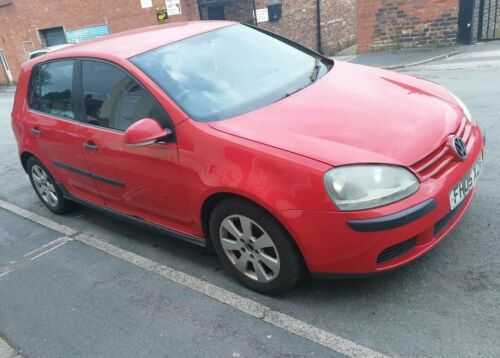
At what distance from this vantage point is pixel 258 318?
2869 mm

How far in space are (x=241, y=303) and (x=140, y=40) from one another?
218cm

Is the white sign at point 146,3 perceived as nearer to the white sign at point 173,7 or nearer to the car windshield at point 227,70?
the white sign at point 173,7

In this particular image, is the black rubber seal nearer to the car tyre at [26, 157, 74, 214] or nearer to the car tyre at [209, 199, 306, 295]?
the car tyre at [209, 199, 306, 295]

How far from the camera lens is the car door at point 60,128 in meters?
3.97

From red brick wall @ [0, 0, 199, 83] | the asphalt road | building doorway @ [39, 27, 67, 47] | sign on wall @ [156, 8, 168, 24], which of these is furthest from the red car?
building doorway @ [39, 27, 67, 47]

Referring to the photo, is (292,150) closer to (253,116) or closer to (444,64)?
(253,116)

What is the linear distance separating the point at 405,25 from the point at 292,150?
37.5ft

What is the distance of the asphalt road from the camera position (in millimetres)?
2555

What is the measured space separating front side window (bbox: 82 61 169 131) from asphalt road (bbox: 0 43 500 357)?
1.12m

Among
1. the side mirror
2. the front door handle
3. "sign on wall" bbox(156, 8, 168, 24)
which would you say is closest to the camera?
the side mirror

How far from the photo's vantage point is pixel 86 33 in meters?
21.9

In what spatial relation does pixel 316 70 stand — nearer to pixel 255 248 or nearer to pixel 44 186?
pixel 255 248

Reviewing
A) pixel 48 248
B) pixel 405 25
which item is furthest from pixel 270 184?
pixel 405 25

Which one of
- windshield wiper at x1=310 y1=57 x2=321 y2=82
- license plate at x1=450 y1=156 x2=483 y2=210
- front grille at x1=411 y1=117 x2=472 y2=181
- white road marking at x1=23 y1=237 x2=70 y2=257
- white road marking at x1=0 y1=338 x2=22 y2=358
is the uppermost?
windshield wiper at x1=310 y1=57 x2=321 y2=82
